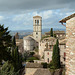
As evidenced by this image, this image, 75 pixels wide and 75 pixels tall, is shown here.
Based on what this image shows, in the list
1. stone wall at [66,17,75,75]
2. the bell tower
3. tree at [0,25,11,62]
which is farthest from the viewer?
the bell tower

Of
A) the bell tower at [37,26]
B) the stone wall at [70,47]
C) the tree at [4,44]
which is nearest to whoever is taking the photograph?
the stone wall at [70,47]

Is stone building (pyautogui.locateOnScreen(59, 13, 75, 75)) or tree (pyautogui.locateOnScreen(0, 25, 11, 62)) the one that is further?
tree (pyautogui.locateOnScreen(0, 25, 11, 62))

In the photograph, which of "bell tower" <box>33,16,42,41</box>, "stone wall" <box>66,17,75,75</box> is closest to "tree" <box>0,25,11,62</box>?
"stone wall" <box>66,17,75,75</box>

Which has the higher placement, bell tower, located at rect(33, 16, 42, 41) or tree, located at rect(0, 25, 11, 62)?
bell tower, located at rect(33, 16, 42, 41)

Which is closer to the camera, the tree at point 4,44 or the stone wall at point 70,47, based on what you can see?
the stone wall at point 70,47

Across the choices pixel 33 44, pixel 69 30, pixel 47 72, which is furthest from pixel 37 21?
pixel 69 30

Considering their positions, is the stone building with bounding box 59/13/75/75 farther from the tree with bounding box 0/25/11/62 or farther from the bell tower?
the bell tower

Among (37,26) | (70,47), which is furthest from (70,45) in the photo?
(37,26)

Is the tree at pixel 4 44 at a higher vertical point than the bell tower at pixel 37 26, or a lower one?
lower

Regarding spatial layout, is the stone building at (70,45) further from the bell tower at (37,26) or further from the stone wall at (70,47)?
the bell tower at (37,26)

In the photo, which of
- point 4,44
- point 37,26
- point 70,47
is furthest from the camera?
point 37,26

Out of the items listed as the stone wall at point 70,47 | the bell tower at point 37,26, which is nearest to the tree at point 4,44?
the stone wall at point 70,47

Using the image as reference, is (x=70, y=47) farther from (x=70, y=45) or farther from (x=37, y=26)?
(x=37, y=26)

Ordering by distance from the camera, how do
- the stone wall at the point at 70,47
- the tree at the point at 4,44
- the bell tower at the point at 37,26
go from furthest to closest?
the bell tower at the point at 37,26 → the tree at the point at 4,44 → the stone wall at the point at 70,47
